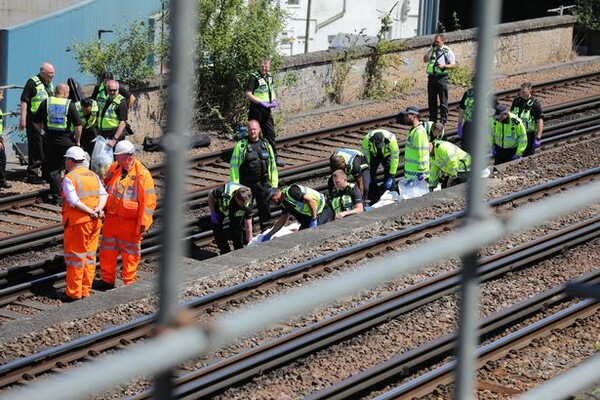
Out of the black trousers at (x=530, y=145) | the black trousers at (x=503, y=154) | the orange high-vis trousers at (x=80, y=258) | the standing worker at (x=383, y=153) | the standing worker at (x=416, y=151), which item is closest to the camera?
the orange high-vis trousers at (x=80, y=258)

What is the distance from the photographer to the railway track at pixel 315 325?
921cm

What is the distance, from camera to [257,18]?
65.0 ft

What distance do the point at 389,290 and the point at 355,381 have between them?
271cm

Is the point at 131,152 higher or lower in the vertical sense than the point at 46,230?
higher

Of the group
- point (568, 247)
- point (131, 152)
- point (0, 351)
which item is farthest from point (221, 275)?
point (568, 247)

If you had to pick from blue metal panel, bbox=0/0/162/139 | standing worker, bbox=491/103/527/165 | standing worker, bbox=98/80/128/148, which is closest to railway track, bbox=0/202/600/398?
standing worker, bbox=491/103/527/165

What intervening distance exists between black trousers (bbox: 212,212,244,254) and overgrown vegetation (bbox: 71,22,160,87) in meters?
5.77

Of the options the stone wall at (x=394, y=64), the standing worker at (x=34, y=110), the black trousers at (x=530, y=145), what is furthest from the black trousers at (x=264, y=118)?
the black trousers at (x=530, y=145)

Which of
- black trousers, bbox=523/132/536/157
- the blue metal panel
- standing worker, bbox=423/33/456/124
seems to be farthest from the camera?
the blue metal panel

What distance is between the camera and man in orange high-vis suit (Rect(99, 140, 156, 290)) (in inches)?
475

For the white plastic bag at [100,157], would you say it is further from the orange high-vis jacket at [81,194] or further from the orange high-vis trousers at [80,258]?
the orange high-vis trousers at [80,258]

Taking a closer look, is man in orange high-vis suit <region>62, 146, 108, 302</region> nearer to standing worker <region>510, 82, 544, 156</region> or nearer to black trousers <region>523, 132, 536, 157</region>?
standing worker <region>510, 82, 544, 156</region>

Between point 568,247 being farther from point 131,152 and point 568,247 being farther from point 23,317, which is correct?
point 23,317

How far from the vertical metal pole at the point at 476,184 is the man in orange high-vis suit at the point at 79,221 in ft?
31.3
